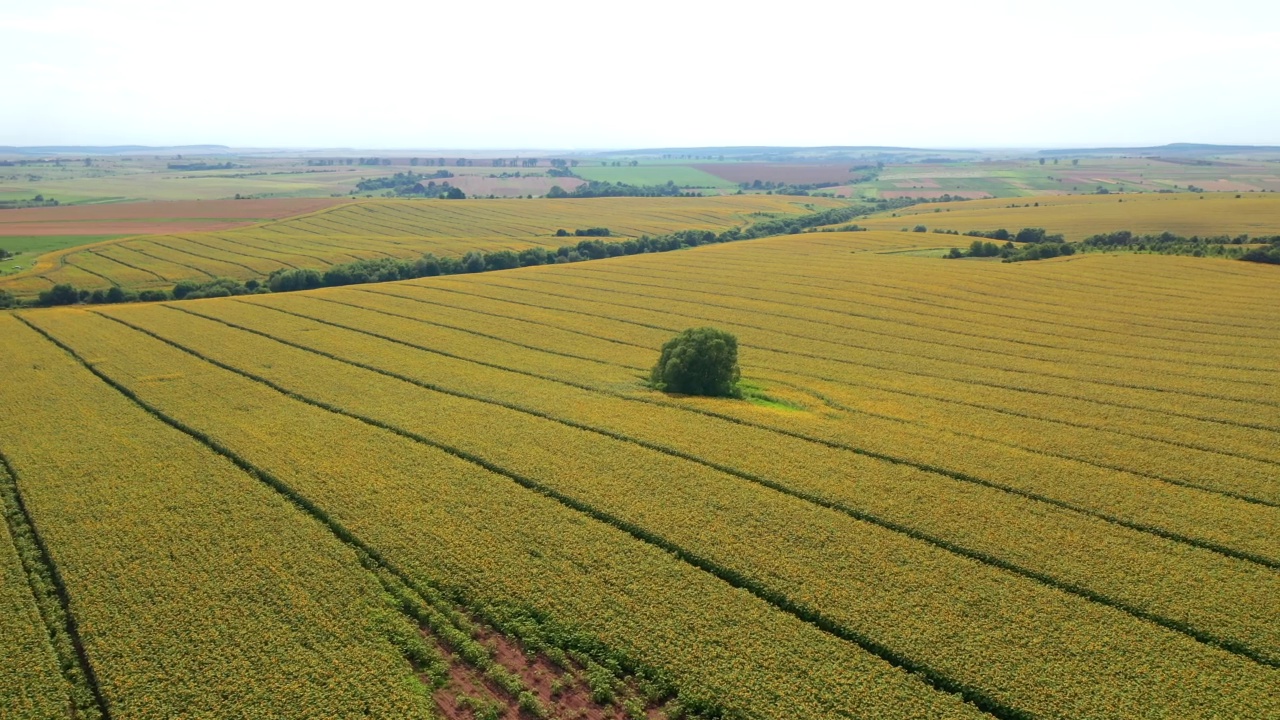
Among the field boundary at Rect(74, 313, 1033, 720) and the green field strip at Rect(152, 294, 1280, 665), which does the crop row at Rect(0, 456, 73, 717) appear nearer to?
the field boundary at Rect(74, 313, 1033, 720)

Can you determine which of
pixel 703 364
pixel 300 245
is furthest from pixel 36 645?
pixel 300 245

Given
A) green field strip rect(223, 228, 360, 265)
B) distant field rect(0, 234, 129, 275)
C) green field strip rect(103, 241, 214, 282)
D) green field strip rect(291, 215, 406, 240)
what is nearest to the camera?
green field strip rect(103, 241, 214, 282)

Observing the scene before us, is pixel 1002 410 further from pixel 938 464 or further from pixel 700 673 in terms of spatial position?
pixel 700 673

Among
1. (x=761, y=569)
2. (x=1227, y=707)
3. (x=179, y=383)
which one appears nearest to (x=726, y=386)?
(x=761, y=569)

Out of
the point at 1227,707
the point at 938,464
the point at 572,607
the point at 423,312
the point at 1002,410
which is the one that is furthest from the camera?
the point at 423,312

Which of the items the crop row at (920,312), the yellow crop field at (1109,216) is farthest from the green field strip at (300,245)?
the yellow crop field at (1109,216)

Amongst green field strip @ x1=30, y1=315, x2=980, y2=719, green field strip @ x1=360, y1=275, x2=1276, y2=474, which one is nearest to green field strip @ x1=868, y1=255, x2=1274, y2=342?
green field strip @ x1=360, y1=275, x2=1276, y2=474

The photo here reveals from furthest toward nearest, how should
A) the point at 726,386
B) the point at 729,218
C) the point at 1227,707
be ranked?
the point at 729,218 → the point at 726,386 → the point at 1227,707

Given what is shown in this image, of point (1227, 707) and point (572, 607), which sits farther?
point (572, 607)
